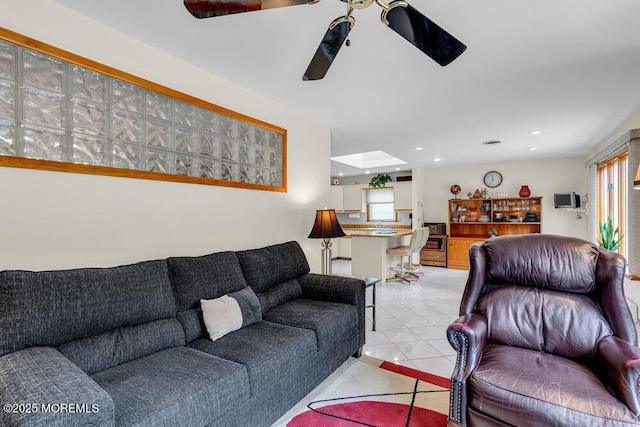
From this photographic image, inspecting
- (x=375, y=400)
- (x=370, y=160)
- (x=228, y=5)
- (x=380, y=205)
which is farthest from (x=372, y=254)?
(x=228, y=5)

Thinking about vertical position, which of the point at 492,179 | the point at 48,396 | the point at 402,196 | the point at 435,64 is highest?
the point at 435,64

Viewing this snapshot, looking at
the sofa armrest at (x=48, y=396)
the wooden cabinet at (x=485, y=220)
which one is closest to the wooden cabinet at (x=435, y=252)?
the wooden cabinet at (x=485, y=220)

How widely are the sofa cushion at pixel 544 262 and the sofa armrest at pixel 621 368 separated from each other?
0.36 m

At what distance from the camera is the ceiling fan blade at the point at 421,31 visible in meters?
1.30

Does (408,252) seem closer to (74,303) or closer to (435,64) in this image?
(435,64)

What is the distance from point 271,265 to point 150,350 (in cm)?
113

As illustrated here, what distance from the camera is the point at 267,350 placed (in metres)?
1.81

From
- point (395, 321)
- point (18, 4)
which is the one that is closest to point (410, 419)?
point (395, 321)

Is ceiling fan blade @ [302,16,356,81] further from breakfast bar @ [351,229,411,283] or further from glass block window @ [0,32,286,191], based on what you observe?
breakfast bar @ [351,229,411,283]

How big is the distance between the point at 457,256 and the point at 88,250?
6.92 m

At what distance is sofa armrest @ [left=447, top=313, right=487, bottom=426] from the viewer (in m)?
1.61

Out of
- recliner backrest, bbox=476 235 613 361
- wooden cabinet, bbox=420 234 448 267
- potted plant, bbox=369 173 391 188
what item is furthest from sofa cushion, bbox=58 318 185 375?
wooden cabinet, bbox=420 234 448 267

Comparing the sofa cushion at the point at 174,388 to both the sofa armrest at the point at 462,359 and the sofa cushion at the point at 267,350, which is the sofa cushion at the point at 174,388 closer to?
the sofa cushion at the point at 267,350

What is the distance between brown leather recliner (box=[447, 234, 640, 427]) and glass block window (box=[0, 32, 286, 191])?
84.0 inches
